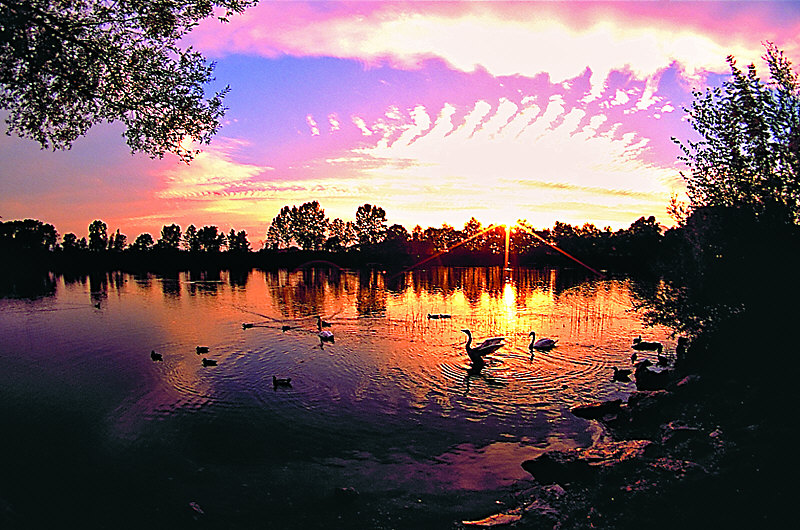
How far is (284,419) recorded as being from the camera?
20.6 m

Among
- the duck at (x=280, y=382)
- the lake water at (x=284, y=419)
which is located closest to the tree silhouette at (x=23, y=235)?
the lake water at (x=284, y=419)

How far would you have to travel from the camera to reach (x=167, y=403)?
2273 cm

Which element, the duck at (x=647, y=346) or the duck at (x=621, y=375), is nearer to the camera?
the duck at (x=621, y=375)

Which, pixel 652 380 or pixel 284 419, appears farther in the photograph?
pixel 652 380

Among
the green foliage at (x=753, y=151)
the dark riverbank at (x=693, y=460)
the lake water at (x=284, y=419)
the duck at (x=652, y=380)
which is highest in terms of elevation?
the green foliage at (x=753, y=151)

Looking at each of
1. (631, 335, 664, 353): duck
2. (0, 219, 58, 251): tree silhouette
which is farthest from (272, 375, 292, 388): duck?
(0, 219, 58, 251): tree silhouette

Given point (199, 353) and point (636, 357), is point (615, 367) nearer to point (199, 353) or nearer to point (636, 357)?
point (636, 357)

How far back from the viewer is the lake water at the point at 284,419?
1369cm

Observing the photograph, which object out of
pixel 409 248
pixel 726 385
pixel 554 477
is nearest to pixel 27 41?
pixel 554 477

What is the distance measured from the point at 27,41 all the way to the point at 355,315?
1642 inches

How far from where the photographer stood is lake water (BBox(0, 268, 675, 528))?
13688 mm

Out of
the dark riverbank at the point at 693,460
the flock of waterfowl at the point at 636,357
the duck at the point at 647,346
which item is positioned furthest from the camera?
the duck at the point at 647,346

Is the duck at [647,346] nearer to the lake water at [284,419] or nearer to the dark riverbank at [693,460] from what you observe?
the lake water at [284,419]

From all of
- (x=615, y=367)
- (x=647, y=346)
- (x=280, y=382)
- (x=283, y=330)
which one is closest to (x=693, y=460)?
(x=615, y=367)
